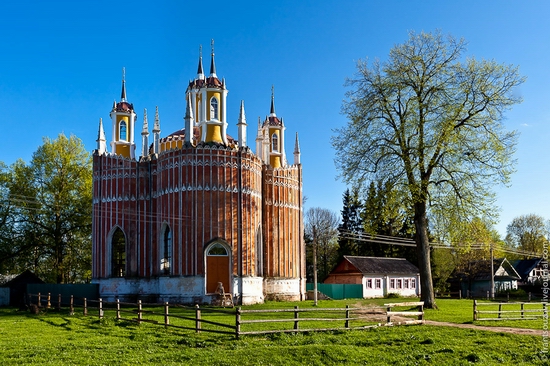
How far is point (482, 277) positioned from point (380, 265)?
16.6 m

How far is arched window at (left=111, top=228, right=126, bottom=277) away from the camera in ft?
129

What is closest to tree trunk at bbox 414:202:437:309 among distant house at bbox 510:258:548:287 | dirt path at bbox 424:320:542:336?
dirt path at bbox 424:320:542:336

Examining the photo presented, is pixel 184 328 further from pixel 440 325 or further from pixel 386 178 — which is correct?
pixel 386 178

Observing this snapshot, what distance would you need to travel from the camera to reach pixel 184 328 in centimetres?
2092

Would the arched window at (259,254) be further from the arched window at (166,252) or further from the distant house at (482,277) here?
the distant house at (482,277)

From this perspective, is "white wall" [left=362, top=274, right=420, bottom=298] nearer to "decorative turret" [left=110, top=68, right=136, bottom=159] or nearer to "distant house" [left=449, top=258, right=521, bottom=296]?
"distant house" [left=449, top=258, right=521, bottom=296]

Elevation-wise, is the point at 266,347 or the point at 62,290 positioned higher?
the point at 266,347

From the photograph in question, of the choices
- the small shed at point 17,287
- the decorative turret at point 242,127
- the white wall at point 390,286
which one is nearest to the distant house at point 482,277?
the white wall at point 390,286

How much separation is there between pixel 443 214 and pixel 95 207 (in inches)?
928

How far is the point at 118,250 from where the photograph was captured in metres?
39.4

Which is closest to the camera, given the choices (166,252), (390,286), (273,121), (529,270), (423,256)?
(423,256)

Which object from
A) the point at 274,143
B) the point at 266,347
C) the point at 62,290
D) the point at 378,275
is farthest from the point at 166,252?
the point at 378,275

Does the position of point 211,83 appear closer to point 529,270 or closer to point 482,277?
point 482,277

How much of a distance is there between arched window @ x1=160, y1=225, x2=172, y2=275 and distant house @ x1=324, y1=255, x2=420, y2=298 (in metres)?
22.7
